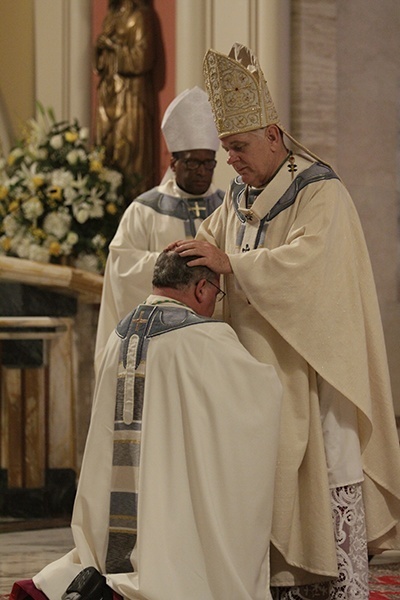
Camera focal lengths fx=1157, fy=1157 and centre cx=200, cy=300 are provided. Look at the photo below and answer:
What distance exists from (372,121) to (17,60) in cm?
249

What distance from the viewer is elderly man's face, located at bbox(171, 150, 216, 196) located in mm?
5441

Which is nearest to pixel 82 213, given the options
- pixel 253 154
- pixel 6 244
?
pixel 6 244

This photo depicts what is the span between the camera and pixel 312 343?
3.79 m

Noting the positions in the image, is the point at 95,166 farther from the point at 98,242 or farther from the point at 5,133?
the point at 5,133

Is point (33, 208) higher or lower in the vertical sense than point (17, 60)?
lower

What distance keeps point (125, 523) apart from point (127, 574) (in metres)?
0.16

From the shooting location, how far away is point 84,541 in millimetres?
3693

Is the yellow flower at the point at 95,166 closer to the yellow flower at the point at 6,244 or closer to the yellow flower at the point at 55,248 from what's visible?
the yellow flower at the point at 55,248

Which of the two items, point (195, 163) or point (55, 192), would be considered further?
point (55, 192)

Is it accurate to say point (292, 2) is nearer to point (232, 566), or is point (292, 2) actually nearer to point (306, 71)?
point (306, 71)

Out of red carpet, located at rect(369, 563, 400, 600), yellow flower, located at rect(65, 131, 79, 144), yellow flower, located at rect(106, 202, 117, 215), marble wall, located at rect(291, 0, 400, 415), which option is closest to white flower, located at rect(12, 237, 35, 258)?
yellow flower, located at rect(106, 202, 117, 215)

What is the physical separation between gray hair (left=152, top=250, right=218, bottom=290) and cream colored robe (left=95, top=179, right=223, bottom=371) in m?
1.74

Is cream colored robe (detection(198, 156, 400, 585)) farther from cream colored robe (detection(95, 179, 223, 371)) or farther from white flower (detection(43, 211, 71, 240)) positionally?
white flower (detection(43, 211, 71, 240))

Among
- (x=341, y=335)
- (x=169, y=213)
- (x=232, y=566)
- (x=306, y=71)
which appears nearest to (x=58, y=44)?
(x=306, y=71)
